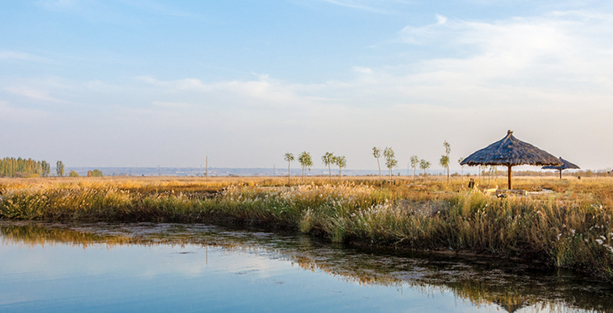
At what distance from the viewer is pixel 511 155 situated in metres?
19.7

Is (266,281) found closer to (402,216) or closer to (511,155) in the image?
(402,216)

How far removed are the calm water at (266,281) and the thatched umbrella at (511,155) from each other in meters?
10.7

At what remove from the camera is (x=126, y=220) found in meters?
18.5

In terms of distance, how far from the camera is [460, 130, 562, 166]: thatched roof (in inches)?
773

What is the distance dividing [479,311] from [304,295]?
99.0 inches

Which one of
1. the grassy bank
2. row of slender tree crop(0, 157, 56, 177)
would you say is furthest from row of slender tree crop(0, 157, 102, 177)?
the grassy bank

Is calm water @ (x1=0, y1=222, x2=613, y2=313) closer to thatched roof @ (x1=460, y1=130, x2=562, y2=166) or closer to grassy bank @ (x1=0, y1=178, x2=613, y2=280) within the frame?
grassy bank @ (x1=0, y1=178, x2=613, y2=280)

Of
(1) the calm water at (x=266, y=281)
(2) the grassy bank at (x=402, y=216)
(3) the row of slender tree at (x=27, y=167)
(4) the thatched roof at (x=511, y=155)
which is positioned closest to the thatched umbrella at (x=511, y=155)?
(4) the thatched roof at (x=511, y=155)

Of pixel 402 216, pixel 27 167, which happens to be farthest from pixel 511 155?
pixel 27 167

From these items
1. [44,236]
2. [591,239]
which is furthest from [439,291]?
[44,236]

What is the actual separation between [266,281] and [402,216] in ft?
15.3

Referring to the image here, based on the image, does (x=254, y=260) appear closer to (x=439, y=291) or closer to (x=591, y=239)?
(x=439, y=291)

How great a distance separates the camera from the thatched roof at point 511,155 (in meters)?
19.6

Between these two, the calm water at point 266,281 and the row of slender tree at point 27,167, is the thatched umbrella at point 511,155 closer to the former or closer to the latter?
the calm water at point 266,281
